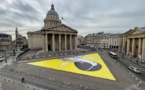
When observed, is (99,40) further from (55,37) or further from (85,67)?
(85,67)

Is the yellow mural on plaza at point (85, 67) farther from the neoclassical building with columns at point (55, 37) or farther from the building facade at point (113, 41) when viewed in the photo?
the building facade at point (113, 41)

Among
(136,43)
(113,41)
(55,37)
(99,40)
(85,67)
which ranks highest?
(55,37)

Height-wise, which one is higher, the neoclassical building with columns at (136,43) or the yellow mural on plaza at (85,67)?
the neoclassical building with columns at (136,43)

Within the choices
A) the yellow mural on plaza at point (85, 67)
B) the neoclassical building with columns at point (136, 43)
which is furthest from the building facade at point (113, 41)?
the yellow mural on plaza at point (85, 67)

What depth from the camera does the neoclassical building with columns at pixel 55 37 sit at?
4672 cm

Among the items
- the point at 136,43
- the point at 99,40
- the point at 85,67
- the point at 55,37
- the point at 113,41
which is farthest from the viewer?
the point at 99,40

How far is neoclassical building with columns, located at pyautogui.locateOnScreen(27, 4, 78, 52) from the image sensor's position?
46719 mm

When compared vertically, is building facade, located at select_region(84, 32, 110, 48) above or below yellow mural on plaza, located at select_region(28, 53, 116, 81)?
above

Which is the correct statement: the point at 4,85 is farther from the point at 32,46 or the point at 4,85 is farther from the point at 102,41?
the point at 102,41

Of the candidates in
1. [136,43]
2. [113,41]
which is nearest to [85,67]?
[136,43]

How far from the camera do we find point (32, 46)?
57.0 meters

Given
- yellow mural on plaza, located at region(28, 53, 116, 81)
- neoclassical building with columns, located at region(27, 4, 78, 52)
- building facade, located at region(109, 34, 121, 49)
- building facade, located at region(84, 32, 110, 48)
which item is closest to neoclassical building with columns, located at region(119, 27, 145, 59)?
yellow mural on plaza, located at region(28, 53, 116, 81)

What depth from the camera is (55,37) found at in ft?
173

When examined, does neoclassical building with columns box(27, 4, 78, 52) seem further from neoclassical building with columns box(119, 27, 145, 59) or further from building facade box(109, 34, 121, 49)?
building facade box(109, 34, 121, 49)
